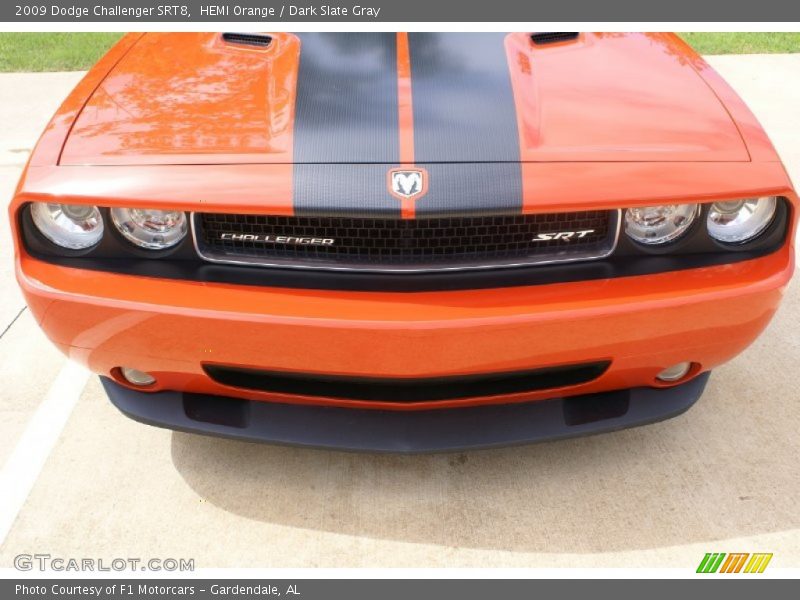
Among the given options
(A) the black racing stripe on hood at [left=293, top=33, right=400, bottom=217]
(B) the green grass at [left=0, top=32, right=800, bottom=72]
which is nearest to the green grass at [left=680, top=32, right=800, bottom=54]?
(B) the green grass at [left=0, top=32, right=800, bottom=72]

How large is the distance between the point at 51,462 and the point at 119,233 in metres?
0.84

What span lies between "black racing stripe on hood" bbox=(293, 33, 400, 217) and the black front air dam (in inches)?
23.4

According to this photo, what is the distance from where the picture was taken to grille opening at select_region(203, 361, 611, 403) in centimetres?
190

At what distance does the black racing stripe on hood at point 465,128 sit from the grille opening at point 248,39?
0.42 meters

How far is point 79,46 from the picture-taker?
646cm

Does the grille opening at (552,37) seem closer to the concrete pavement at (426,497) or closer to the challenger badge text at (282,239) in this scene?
the challenger badge text at (282,239)

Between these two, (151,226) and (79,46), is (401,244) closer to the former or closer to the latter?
(151,226)

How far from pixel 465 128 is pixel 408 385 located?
62 centimetres

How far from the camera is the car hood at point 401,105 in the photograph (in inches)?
68.2

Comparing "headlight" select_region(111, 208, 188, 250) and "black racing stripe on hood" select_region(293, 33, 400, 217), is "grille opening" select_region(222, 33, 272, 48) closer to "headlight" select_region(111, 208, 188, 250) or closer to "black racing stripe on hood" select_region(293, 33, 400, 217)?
"black racing stripe on hood" select_region(293, 33, 400, 217)

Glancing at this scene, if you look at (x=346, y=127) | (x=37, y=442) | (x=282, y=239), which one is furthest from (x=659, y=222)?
(x=37, y=442)

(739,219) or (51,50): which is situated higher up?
(739,219)

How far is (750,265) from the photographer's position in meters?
1.84

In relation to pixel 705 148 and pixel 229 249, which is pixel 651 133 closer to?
pixel 705 148
